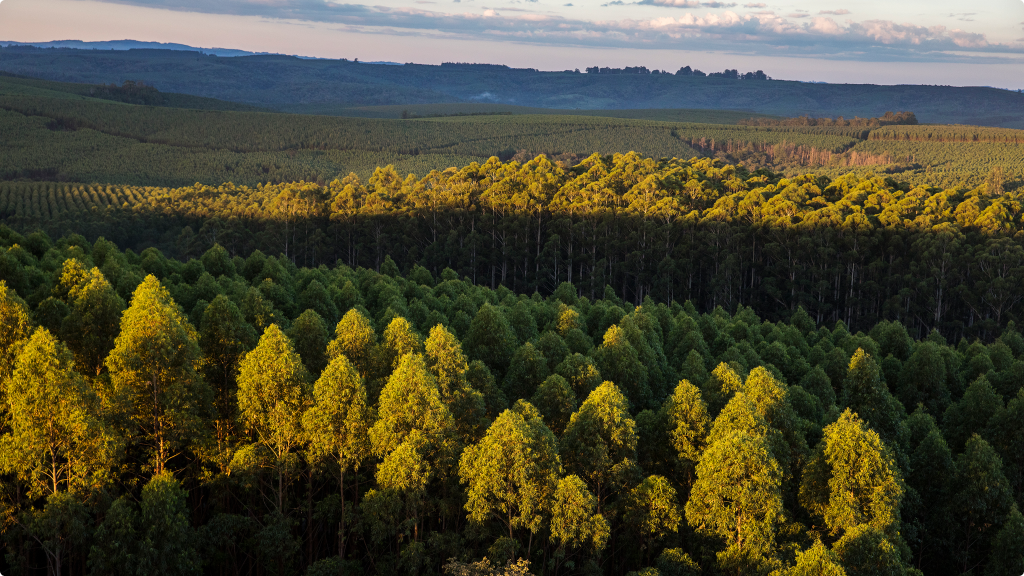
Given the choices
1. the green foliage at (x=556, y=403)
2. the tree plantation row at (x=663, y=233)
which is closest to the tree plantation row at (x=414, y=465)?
the green foliage at (x=556, y=403)

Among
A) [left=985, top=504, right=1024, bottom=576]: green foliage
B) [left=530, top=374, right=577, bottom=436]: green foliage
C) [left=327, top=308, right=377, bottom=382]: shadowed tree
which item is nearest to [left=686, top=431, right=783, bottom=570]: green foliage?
[left=530, top=374, right=577, bottom=436]: green foliage

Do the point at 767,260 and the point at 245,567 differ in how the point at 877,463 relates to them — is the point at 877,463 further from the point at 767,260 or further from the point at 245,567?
the point at 767,260

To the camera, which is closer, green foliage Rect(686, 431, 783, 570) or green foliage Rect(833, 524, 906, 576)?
green foliage Rect(833, 524, 906, 576)

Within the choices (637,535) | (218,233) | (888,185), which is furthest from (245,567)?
(888,185)

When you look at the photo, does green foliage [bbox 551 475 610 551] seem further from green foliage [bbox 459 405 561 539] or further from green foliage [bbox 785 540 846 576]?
green foliage [bbox 785 540 846 576]

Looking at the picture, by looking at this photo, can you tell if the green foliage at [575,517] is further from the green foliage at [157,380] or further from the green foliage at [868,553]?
the green foliage at [157,380]
